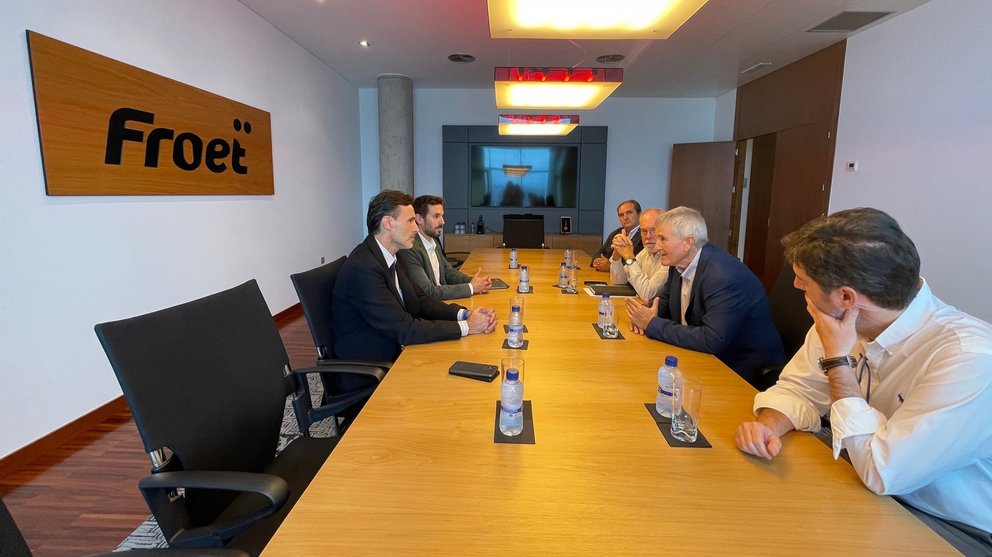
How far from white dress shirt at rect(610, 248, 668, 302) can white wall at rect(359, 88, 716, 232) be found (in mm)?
4360

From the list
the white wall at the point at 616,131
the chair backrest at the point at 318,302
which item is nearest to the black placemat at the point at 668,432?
the chair backrest at the point at 318,302

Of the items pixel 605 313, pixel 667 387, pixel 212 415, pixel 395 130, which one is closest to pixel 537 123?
pixel 605 313

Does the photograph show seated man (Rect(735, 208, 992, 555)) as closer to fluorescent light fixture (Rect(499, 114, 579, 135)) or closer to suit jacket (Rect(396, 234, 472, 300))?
suit jacket (Rect(396, 234, 472, 300))

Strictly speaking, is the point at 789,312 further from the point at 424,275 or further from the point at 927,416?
the point at 424,275

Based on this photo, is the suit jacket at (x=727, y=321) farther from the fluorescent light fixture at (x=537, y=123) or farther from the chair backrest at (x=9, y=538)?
the fluorescent light fixture at (x=537, y=123)

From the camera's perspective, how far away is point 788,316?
2.35 metres

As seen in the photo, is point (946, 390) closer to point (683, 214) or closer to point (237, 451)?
point (683, 214)

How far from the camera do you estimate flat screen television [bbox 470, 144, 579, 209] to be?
24.5ft

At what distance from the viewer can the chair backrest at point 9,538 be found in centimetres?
74

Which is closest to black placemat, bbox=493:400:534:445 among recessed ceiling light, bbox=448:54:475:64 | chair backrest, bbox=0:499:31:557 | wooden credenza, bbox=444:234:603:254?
chair backrest, bbox=0:499:31:557

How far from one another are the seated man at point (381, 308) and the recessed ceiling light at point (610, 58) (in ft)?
13.2

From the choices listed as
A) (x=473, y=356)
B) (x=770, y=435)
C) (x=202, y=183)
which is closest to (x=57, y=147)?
(x=202, y=183)

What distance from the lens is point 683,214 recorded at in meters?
2.28

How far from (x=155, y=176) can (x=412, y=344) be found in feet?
7.65
